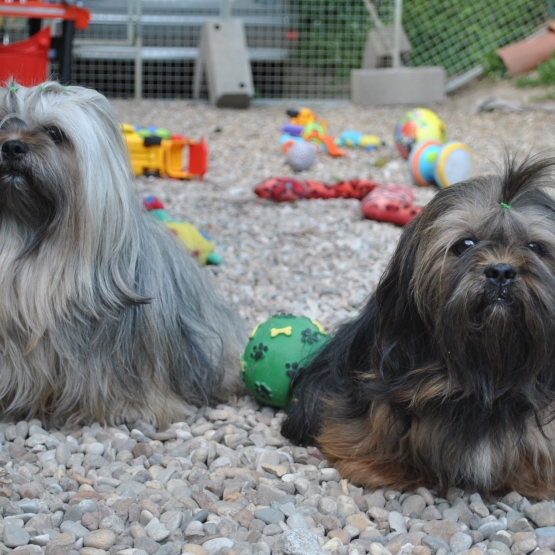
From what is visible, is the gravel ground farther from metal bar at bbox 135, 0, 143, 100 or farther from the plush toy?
metal bar at bbox 135, 0, 143, 100

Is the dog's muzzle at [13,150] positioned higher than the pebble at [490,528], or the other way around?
the dog's muzzle at [13,150]

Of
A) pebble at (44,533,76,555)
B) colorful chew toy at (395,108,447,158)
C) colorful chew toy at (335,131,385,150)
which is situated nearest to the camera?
pebble at (44,533,76,555)

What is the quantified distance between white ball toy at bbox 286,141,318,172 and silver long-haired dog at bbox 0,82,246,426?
449 centimetres

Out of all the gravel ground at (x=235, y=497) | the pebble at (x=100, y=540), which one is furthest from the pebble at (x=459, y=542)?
the pebble at (x=100, y=540)

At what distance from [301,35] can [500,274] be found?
10.2 metres

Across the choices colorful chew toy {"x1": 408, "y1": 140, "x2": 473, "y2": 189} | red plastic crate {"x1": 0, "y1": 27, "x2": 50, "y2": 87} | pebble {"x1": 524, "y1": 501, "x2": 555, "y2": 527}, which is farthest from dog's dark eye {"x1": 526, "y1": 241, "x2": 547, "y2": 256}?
red plastic crate {"x1": 0, "y1": 27, "x2": 50, "y2": 87}

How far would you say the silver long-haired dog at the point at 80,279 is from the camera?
120 inches

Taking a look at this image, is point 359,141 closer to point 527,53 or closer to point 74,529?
point 527,53

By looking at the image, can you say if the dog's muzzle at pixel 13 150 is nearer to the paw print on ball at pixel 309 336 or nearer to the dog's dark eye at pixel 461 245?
the paw print on ball at pixel 309 336

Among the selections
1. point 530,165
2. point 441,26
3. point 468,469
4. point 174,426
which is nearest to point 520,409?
point 468,469

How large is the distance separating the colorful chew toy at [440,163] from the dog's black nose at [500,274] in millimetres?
4300

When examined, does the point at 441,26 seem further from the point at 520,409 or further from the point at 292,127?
the point at 520,409

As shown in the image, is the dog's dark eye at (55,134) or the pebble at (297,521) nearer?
the pebble at (297,521)

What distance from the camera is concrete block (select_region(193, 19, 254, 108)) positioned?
1119cm
